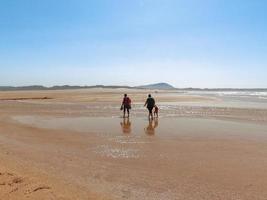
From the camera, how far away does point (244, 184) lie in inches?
336

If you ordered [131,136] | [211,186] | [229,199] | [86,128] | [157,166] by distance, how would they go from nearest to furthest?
1. [229,199]
2. [211,186]
3. [157,166]
4. [131,136]
5. [86,128]

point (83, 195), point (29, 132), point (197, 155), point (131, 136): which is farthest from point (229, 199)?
point (29, 132)

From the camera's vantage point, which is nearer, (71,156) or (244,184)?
(244,184)

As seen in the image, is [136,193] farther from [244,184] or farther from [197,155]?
[197,155]

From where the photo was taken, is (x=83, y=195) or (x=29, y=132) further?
(x=29, y=132)

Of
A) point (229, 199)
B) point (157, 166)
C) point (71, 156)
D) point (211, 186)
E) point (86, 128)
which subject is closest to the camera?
point (229, 199)

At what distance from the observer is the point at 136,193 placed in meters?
7.87

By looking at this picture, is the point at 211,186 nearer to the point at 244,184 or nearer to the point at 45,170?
the point at 244,184

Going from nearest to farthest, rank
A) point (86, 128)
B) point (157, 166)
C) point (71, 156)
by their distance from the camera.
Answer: point (157, 166) → point (71, 156) → point (86, 128)

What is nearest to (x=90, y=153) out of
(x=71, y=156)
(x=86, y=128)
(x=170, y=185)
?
(x=71, y=156)

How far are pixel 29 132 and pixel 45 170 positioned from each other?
8.29m

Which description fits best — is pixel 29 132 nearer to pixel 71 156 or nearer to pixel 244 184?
pixel 71 156

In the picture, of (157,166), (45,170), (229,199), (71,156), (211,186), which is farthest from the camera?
(71,156)

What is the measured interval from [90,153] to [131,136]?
174 inches
